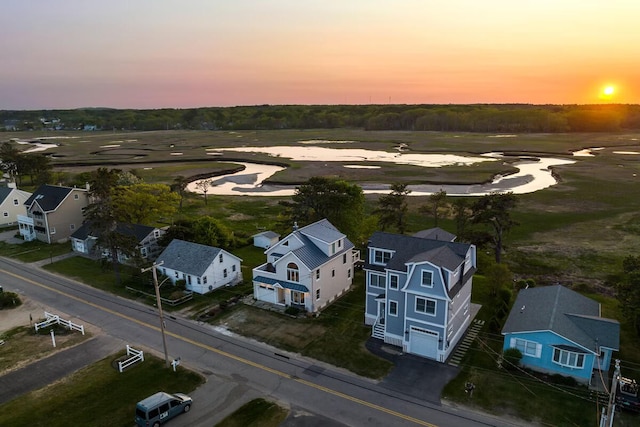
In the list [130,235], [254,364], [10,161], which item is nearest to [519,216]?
[254,364]

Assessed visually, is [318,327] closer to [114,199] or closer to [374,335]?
[374,335]

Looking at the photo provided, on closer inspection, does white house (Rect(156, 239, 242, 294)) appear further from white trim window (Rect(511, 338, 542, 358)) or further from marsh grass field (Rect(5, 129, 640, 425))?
white trim window (Rect(511, 338, 542, 358))

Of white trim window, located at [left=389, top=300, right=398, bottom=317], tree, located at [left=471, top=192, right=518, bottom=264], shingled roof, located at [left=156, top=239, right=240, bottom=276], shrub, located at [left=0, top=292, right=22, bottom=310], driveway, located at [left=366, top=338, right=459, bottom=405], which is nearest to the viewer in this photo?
driveway, located at [left=366, top=338, right=459, bottom=405]

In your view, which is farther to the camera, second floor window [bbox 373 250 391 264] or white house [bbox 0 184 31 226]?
white house [bbox 0 184 31 226]

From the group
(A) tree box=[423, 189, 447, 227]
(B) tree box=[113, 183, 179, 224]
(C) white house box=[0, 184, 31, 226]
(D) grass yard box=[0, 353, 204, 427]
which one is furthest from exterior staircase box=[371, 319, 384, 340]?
Result: (C) white house box=[0, 184, 31, 226]

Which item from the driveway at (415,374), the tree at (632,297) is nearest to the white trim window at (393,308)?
the driveway at (415,374)

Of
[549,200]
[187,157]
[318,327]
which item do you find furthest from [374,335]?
[187,157]

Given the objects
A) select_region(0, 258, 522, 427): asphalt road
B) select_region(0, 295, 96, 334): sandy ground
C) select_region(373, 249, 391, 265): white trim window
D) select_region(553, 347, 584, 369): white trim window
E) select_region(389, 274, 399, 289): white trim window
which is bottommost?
select_region(0, 258, 522, 427): asphalt road
